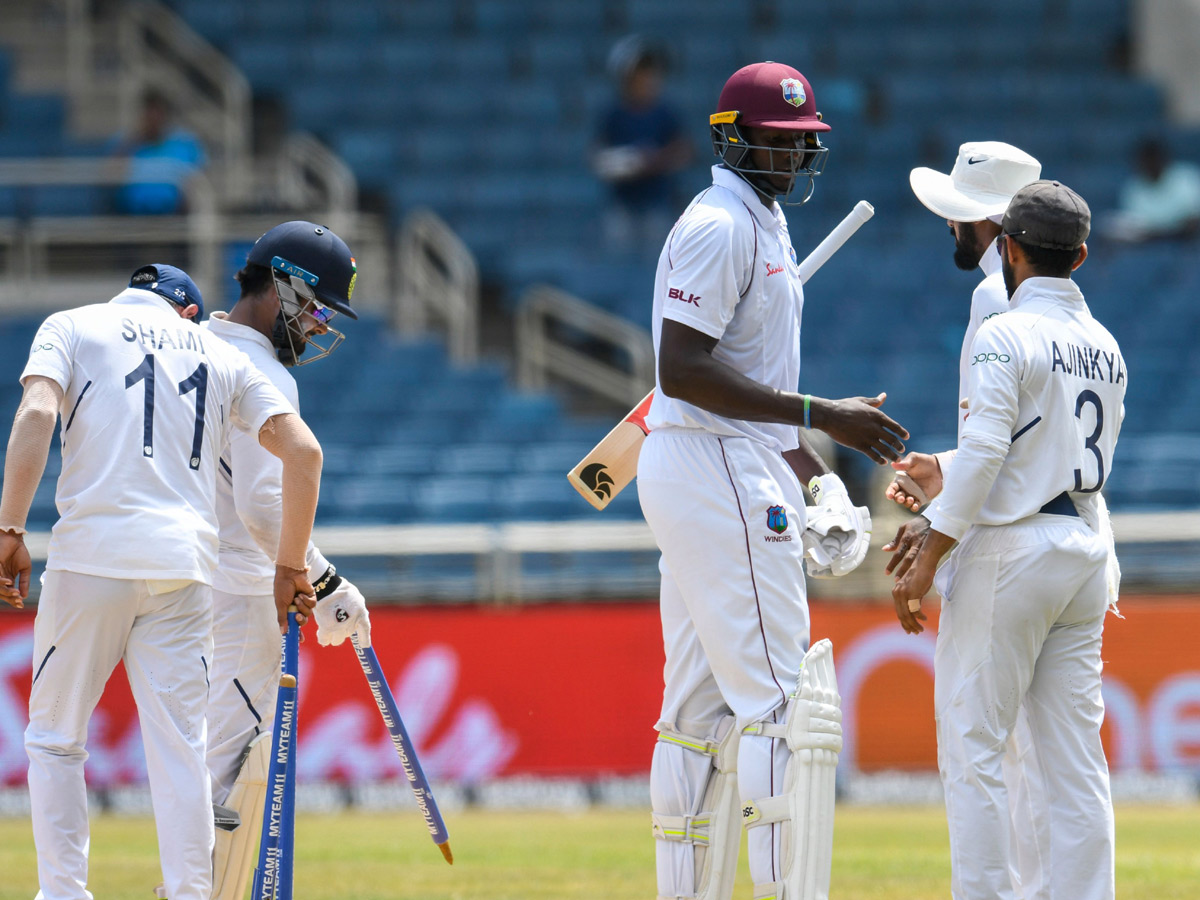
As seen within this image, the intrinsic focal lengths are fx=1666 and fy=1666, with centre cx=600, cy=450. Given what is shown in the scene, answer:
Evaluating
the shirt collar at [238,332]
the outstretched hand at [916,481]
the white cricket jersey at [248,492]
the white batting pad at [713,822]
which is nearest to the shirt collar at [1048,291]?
the outstretched hand at [916,481]

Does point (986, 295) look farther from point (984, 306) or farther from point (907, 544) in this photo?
point (907, 544)

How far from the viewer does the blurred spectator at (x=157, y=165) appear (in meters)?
15.3

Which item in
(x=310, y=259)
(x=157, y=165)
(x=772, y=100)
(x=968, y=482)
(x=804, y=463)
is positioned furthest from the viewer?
(x=157, y=165)

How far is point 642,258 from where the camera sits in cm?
1622

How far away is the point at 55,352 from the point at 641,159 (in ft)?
36.8

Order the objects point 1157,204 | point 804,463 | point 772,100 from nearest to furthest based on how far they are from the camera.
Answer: point 772,100, point 804,463, point 1157,204

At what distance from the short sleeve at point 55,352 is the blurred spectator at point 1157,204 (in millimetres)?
13637

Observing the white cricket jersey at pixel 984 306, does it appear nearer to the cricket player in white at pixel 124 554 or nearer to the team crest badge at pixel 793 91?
the team crest badge at pixel 793 91

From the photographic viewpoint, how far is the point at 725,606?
524 cm

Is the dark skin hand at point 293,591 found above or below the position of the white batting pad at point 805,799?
above

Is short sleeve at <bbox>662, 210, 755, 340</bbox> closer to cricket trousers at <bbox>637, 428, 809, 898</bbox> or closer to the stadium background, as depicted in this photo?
cricket trousers at <bbox>637, 428, 809, 898</bbox>

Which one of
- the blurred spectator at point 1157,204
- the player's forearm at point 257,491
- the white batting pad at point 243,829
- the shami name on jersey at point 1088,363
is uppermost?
the blurred spectator at point 1157,204

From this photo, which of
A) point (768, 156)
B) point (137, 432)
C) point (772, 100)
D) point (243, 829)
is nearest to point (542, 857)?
point (243, 829)

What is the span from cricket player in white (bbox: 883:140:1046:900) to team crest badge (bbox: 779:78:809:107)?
741mm
